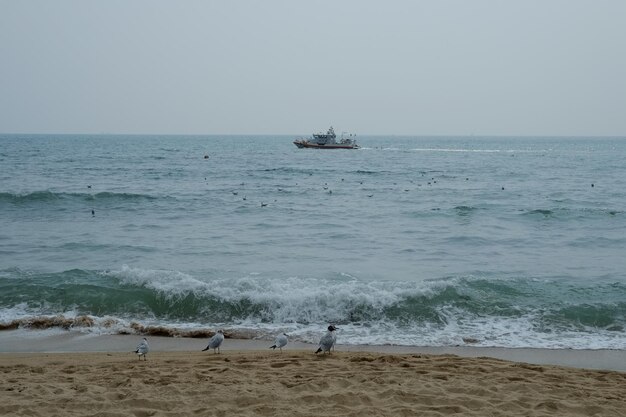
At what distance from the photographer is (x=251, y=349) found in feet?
29.9

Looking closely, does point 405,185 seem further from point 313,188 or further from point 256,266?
point 256,266

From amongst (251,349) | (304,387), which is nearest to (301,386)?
(304,387)

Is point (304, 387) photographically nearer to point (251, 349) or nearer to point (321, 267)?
point (251, 349)

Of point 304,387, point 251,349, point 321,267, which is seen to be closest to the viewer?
point 304,387

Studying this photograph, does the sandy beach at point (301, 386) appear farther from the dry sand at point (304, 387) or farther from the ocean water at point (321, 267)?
the ocean water at point (321, 267)

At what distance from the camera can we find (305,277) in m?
13.4

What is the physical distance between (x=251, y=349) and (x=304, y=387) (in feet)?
9.34

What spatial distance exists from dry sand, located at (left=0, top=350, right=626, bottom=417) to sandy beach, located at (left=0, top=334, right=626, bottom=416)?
0.04ft

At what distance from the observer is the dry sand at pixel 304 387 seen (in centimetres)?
582

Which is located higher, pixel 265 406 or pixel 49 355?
pixel 265 406

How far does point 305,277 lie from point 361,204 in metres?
14.7

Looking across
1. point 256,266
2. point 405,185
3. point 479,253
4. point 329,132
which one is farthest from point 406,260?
point 329,132

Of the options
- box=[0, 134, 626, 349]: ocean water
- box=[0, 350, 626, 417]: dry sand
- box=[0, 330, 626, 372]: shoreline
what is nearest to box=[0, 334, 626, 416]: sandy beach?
box=[0, 350, 626, 417]: dry sand

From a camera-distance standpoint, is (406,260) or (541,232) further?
(541,232)
